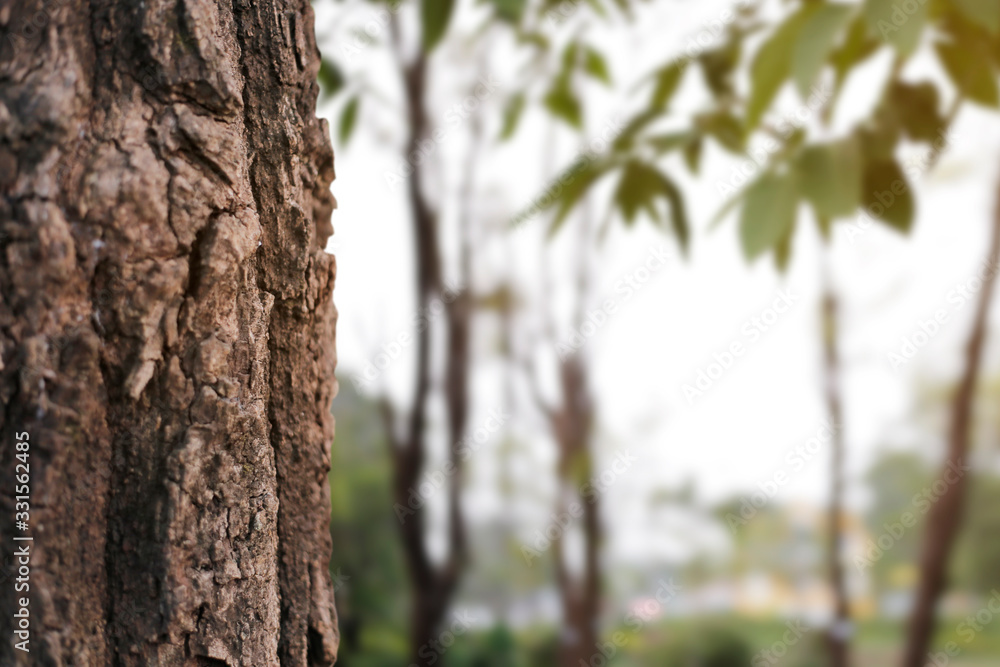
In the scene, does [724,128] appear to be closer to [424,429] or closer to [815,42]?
[815,42]

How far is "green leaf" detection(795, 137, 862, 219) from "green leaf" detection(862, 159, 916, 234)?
0.04 meters

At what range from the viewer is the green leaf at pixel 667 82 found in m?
0.59

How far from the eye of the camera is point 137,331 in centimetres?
17

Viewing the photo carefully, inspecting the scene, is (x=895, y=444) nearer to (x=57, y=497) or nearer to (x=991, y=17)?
(x=991, y=17)

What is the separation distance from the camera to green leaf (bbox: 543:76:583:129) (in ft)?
2.28

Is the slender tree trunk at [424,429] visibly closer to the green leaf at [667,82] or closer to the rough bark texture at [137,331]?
the green leaf at [667,82]

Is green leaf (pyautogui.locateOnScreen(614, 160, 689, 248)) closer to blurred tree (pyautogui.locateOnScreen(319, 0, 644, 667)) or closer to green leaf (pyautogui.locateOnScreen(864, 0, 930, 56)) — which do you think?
green leaf (pyautogui.locateOnScreen(864, 0, 930, 56))

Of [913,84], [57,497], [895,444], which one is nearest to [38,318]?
[57,497]

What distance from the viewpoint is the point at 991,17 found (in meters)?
0.34

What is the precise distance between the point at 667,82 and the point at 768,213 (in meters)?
0.25

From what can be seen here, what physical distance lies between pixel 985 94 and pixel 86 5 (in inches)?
21.1
